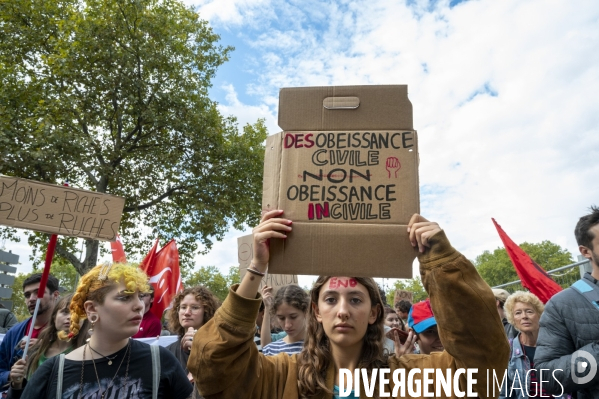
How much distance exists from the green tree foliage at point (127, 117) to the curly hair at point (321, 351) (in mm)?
11500

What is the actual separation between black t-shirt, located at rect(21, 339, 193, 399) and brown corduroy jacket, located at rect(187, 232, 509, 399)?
3.10 feet

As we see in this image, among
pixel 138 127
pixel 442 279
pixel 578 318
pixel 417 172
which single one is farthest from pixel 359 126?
pixel 138 127

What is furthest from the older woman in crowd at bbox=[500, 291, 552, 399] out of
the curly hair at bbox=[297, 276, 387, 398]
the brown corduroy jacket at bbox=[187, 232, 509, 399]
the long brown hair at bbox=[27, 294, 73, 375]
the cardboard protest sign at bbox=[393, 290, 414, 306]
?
the long brown hair at bbox=[27, 294, 73, 375]

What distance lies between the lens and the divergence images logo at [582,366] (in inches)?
109

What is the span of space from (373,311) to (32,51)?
48.5 feet

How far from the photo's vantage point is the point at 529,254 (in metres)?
74.7

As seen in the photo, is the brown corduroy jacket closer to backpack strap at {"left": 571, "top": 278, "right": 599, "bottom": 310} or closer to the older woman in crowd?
backpack strap at {"left": 571, "top": 278, "right": 599, "bottom": 310}

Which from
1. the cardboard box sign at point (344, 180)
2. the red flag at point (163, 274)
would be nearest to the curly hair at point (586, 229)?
the cardboard box sign at point (344, 180)

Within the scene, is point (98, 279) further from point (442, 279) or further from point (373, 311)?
point (442, 279)

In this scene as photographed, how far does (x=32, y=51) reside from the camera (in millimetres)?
13570

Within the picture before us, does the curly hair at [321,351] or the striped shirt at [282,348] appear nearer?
the curly hair at [321,351]

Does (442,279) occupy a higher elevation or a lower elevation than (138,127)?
lower

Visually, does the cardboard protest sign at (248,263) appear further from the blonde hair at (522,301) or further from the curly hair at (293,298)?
the blonde hair at (522,301)

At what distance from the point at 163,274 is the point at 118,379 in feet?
17.7
